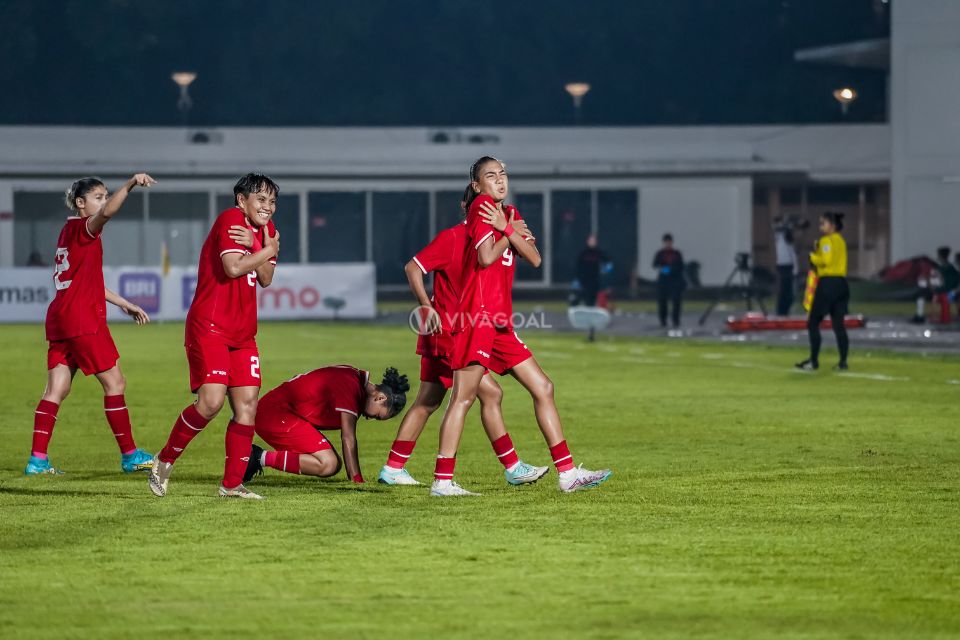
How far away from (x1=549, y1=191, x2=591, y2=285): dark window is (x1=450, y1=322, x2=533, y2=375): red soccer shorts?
42596mm

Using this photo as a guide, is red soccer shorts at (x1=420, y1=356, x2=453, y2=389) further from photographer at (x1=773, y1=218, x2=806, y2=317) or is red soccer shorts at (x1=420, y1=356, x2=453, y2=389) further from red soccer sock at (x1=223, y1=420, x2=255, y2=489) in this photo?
photographer at (x1=773, y1=218, x2=806, y2=317)

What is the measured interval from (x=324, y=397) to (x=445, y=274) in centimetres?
111

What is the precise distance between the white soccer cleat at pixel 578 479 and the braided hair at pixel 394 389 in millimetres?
1114

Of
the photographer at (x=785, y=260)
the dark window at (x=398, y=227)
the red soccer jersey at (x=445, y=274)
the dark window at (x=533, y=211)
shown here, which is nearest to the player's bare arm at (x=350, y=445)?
the red soccer jersey at (x=445, y=274)

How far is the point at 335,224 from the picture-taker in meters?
52.4

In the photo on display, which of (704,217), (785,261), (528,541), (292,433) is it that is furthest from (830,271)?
(704,217)

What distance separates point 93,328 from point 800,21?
248ft

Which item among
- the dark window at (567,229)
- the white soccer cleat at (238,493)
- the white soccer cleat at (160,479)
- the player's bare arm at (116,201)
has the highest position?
the dark window at (567,229)

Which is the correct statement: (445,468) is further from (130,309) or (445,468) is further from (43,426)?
(43,426)

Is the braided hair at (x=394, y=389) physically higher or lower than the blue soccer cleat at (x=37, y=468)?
higher

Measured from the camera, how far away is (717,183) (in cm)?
5247

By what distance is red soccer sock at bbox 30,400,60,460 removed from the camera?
11398 mm

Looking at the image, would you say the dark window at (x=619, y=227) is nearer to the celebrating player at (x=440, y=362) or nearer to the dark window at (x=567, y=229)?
the dark window at (x=567, y=229)

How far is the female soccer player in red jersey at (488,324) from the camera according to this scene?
9641 millimetres
